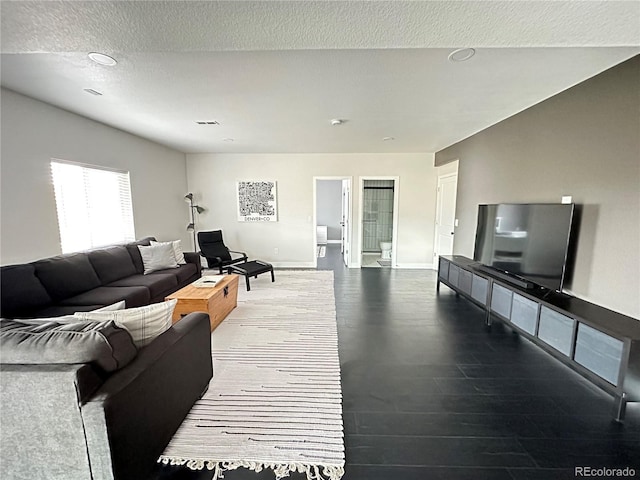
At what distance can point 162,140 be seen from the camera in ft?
15.3

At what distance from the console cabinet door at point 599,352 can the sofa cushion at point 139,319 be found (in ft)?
9.41

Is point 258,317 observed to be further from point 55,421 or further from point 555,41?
point 555,41

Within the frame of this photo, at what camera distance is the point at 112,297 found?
2.80 meters

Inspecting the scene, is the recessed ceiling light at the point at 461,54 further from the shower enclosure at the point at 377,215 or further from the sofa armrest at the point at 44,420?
the shower enclosure at the point at 377,215

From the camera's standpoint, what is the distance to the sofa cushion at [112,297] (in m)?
2.68

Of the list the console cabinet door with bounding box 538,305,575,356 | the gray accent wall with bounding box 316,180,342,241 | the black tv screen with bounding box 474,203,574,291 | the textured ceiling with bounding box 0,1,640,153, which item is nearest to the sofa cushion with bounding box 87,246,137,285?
the textured ceiling with bounding box 0,1,640,153

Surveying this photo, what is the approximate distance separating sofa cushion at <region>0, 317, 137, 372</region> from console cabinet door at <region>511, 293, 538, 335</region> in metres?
3.08

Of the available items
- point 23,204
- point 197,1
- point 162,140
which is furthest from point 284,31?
point 162,140

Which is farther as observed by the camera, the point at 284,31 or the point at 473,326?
the point at 473,326

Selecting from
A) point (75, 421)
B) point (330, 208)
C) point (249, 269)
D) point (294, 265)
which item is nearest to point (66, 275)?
point (249, 269)

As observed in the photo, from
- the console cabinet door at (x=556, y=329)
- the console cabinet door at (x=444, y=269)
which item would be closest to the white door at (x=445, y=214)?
the console cabinet door at (x=444, y=269)

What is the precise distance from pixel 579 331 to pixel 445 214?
368cm

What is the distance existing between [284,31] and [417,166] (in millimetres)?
4985

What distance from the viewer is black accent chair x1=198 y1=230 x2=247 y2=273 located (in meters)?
4.95
